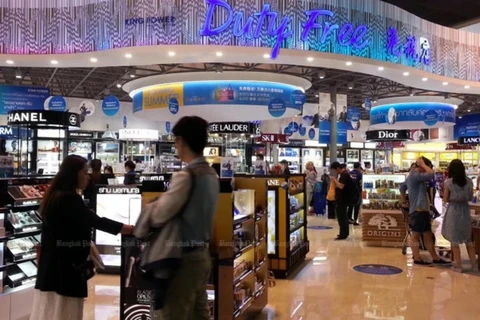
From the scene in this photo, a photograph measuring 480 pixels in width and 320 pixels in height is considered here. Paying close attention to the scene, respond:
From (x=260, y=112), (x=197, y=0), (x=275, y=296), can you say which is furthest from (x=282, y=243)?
(x=260, y=112)

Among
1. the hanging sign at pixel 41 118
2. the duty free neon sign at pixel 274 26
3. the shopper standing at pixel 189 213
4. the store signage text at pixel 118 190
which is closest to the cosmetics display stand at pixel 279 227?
the store signage text at pixel 118 190

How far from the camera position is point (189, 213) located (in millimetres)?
2168

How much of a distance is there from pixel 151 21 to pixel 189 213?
6.39 metres

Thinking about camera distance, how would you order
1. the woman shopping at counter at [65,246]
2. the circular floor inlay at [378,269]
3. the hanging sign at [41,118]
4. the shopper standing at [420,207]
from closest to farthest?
the woman shopping at counter at [65,246]
the circular floor inlay at [378,269]
the shopper standing at [420,207]
the hanging sign at [41,118]

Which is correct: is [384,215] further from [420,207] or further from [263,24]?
[263,24]

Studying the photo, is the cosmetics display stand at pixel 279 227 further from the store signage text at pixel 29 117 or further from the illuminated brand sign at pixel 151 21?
the store signage text at pixel 29 117

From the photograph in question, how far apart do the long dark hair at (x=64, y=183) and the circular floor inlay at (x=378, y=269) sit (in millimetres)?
4641

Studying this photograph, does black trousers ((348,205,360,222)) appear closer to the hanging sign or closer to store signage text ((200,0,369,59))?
store signage text ((200,0,369,59))

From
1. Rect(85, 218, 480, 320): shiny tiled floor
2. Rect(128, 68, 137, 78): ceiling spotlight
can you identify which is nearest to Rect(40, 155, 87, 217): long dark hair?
Rect(85, 218, 480, 320): shiny tiled floor

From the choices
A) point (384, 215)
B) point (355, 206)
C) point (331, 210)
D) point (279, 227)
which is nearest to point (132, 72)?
point (331, 210)

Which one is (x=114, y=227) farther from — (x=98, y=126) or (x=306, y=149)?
(x=306, y=149)

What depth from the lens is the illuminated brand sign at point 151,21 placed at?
776cm

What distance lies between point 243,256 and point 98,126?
13.7 m

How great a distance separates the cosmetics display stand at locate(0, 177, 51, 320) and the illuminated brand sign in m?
4.23
